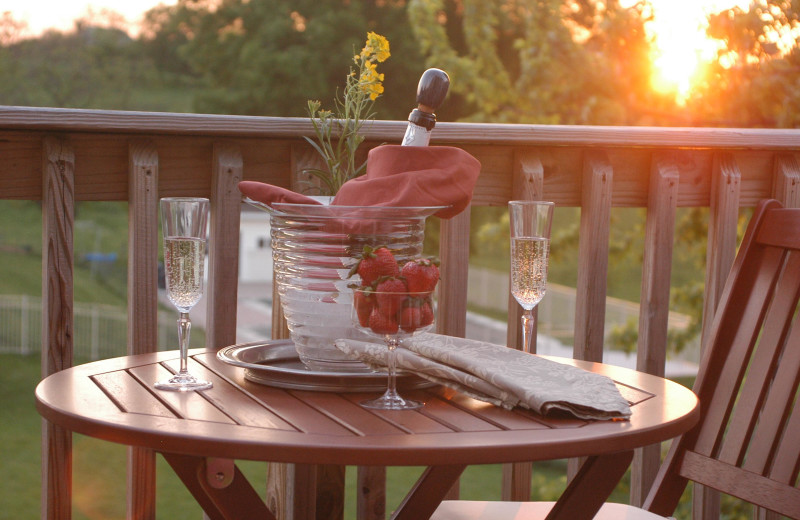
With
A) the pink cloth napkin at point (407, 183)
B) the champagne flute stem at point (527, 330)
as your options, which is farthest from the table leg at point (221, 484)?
the champagne flute stem at point (527, 330)

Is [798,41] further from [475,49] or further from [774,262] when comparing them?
[774,262]

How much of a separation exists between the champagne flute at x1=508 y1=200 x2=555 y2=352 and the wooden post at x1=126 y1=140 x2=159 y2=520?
72 centimetres

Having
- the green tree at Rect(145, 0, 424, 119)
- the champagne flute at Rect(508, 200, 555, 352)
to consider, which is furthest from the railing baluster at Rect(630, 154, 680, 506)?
the green tree at Rect(145, 0, 424, 119)

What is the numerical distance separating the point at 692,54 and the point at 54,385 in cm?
548

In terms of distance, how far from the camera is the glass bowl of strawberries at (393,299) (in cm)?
114

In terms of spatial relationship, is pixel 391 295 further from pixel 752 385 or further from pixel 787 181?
pixel 787 181

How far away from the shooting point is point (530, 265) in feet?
4.86

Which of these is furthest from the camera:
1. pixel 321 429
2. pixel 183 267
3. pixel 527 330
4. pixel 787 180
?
pixel 787 180

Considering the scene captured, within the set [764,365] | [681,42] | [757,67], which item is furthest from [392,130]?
[681,42]

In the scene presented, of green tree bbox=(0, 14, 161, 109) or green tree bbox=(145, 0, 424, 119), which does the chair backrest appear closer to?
green tree bbox=(145, 0, 424, 119)

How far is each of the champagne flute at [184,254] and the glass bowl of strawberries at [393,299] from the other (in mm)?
268

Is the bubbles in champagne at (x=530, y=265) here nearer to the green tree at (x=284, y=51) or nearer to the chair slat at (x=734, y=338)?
the chair slat at (x=734, y=338)

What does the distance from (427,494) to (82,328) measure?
58.7 ft

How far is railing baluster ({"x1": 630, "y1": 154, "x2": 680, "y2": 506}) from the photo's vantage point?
2109 mm
